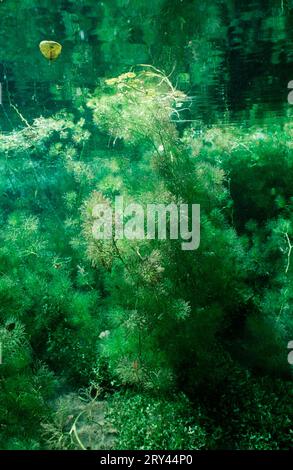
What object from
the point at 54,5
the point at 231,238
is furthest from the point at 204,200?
the point at 54,5

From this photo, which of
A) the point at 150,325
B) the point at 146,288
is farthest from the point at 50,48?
the point at 150,325

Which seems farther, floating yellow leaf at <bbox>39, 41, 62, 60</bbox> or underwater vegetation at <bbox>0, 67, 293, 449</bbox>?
floating yellow leaf at <bbox>39, 41, 62, 60</bbox>

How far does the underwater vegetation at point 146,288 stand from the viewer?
→ 5453mm

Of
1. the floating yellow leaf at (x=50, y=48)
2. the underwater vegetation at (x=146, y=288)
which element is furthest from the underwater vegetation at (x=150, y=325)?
the floating yellow leaf at (x=50, y=48)

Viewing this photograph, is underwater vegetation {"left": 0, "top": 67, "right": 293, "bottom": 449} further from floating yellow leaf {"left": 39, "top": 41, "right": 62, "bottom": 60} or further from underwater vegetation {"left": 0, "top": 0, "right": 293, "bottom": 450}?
floating yellow leaf {"left": 39, "top": 41, "right": 62, "bottom": 60}

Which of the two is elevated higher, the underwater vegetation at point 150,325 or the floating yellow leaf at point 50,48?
the floating yellow leaf at point 50,48

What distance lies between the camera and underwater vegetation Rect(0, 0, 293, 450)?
5.45 m

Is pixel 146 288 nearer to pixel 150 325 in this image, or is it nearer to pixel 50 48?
pixel 150 325

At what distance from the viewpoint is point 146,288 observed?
5816 mm

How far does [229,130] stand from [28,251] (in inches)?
442

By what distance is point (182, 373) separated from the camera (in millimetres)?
6336

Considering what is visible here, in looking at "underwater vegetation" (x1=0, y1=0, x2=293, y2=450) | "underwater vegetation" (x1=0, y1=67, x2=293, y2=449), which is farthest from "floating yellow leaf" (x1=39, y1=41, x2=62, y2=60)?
"underwater vegetation" (x1=0, y1=67, x2=293, y2=449)

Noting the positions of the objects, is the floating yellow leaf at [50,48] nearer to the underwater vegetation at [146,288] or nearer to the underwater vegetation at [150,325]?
the underwater vegetation at [146,288]

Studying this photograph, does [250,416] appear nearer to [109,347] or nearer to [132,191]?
[109,347]
